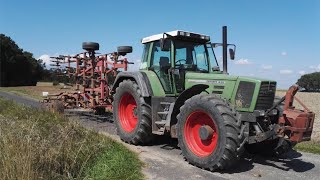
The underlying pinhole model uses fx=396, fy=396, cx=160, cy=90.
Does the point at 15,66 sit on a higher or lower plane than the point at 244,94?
higher

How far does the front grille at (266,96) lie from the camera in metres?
6.91

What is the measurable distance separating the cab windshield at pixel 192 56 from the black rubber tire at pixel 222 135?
173cm

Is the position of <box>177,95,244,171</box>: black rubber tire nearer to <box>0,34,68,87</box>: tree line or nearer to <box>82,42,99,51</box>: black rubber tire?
<box>82,42,99,51</box>: black rubber tire

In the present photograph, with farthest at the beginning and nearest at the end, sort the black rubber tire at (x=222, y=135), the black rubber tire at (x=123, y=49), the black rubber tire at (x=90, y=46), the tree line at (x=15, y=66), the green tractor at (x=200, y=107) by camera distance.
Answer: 1. the tree line at (x=15, y=66)
2. the black rubber tire at (x=90, y=46)
3. the black rubber tire at (x=123, y=49)
4. the green tractor at (x=200, y=107)
5. the black rubber tire at (x=222, y=135)

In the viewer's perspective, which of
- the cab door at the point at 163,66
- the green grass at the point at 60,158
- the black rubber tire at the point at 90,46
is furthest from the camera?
the black rubber tire at the point at 90,46

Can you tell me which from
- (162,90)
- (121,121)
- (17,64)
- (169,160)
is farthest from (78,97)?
(17,64)

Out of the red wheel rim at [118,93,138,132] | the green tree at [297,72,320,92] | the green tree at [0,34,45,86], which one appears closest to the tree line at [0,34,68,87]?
the green tree at [0,34,45,86]

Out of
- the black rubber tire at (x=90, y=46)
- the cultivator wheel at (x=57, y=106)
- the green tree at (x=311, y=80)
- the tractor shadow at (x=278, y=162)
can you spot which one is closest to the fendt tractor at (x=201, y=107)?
the tractor shadow at (x=278, y=162)

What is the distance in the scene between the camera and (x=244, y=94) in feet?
22.9

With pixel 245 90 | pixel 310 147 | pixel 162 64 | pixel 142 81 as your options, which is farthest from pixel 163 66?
pixel 310 147

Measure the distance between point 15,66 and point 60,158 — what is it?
58301mm

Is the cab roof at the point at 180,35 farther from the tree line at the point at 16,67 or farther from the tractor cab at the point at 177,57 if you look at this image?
the tree line at the point at 16,67

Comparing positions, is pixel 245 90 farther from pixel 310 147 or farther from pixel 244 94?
pixel 310 147

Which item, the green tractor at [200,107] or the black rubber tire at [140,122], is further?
the black rubber tire at [140,122]
